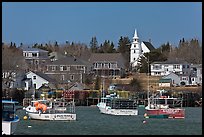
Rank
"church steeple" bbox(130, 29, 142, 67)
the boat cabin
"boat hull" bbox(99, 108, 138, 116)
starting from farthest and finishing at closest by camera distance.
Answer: "church steeple" bbox(130, 29, 142, 67) → "boat hull" bbox(99, 108, 138, 116) → the boat cabin

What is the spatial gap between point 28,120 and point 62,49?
3126 inches

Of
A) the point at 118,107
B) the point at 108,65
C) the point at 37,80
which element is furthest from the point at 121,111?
the point at 108,65

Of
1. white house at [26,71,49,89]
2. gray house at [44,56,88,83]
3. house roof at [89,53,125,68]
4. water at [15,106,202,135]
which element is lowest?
water at [15,106,202,135]

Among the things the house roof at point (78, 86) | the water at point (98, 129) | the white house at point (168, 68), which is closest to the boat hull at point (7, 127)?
the water at point (98, 129)

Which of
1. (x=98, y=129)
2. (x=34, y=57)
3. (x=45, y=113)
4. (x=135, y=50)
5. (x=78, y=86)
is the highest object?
(x=135, y=50)

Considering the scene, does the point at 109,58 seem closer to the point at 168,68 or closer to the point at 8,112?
the point at 168,68

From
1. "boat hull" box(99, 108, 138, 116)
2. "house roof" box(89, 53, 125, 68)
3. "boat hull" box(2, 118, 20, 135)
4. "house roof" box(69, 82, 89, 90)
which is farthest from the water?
"house roof" box(89, 53, 125, 68)

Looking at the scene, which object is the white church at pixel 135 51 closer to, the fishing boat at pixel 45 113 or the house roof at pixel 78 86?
the house roof at pixel 78 86

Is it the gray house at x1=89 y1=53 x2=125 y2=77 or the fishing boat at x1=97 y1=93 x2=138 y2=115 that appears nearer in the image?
the fishing boat at x1=97 y1=93 x2=138 y2=115

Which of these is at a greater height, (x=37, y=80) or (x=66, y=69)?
(x=66, y=69)

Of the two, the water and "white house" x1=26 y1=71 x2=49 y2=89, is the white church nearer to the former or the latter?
"white house" x1=26 y1=71 x2=49 y2=89

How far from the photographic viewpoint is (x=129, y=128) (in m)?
30.8

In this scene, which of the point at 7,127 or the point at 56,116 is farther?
the point at 56,116

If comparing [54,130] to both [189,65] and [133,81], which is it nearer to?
[133,81]
